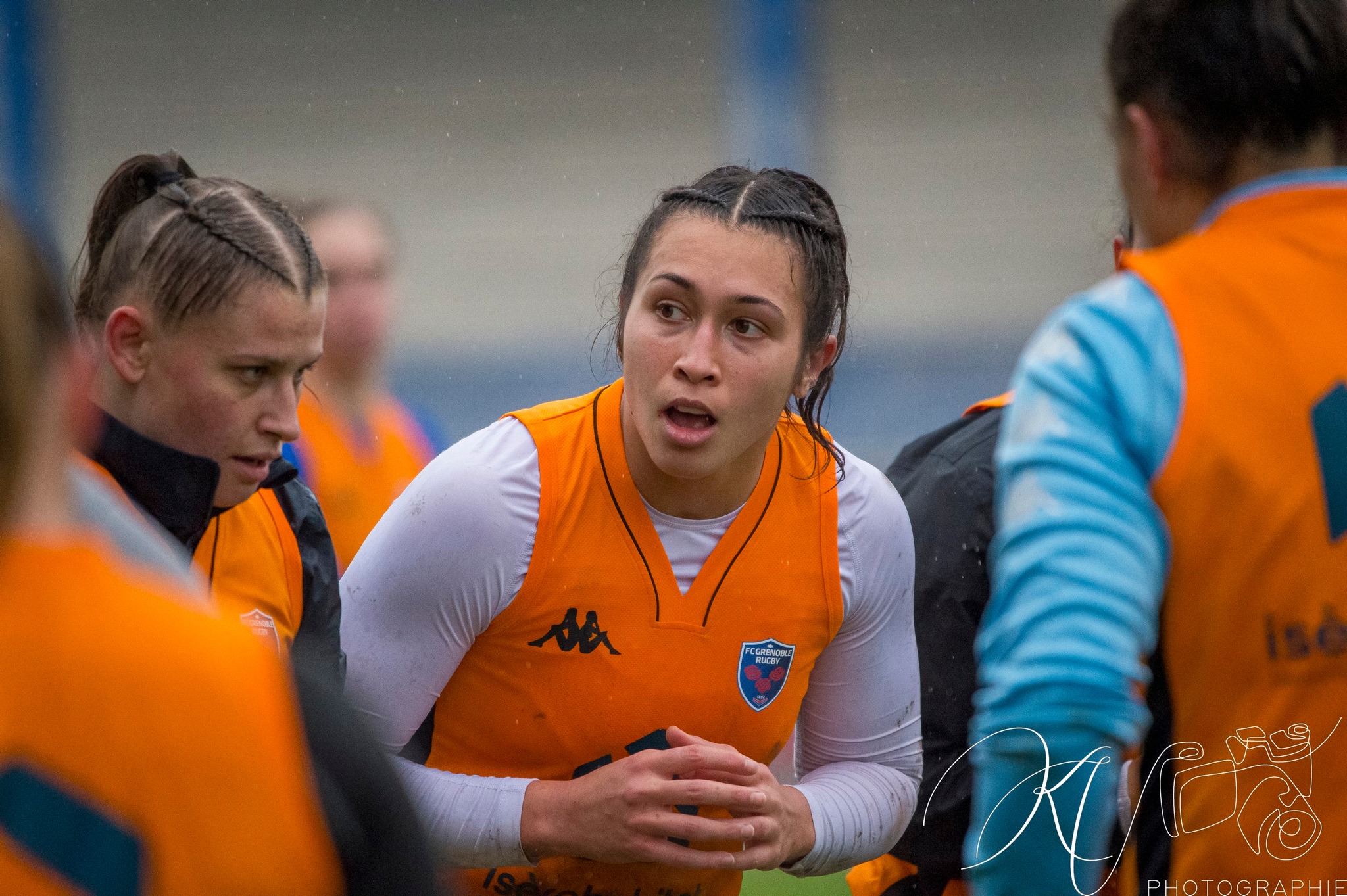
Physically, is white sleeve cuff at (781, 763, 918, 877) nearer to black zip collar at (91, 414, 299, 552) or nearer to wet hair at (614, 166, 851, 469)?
wet hair at (614, 166, 851, 469)

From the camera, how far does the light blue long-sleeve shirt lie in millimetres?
1241

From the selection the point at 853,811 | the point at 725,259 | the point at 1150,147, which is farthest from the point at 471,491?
the point at 1150,147

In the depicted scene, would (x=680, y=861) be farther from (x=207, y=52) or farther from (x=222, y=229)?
(x=207, y=52)

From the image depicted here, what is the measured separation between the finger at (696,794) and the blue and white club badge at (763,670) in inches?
8.4

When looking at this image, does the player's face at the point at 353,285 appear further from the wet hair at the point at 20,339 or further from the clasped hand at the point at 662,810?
the wet hair at the point at 20,339

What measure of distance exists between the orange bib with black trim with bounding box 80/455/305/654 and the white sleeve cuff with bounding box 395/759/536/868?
0.39m

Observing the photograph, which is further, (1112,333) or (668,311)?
(668,311)

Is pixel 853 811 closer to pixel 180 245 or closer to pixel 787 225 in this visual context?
pixel 787 225

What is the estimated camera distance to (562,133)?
1742 centimetres

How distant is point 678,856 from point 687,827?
0.08 m

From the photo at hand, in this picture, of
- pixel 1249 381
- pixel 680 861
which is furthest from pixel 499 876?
pixel 1249 381

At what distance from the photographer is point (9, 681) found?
86 centimetres

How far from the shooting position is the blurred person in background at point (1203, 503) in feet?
4.09

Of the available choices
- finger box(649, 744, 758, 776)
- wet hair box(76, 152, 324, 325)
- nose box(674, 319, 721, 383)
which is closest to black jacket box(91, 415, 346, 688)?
wet hair box(76, 152, 324, 325)
